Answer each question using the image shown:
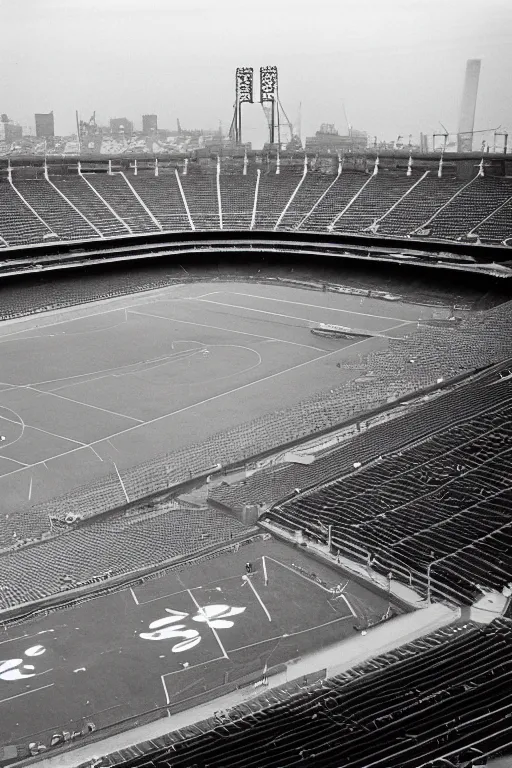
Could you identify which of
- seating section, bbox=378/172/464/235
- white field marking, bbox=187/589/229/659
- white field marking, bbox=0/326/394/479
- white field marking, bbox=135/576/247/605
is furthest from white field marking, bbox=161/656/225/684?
seating section, bbox=378/172/464/235

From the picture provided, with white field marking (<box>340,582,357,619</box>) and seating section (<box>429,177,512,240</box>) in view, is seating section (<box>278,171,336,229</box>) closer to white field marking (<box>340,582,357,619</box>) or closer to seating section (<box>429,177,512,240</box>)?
seating section (<box>429,177,512,240</box>)

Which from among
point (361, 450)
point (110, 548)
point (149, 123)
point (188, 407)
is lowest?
point (188, 407)

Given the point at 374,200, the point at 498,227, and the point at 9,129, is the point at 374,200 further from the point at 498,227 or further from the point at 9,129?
the point at 9,129

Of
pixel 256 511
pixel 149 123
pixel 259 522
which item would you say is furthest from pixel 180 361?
pixel 149 123

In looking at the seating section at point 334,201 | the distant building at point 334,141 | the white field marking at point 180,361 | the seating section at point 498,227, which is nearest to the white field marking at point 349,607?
the white field marking at point 180,361

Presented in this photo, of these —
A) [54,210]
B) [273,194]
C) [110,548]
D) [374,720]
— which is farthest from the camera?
[273,194]

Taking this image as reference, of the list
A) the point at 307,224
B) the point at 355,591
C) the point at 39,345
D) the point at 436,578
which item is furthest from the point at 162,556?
the point at 307,224

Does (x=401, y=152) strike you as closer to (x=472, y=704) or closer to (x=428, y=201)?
(x=428, y=201)
